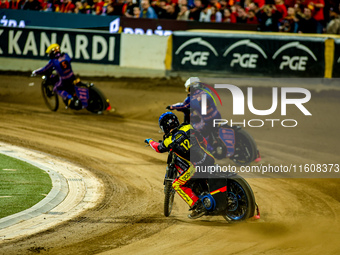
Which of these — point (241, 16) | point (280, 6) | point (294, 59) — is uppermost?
point (280, 6)

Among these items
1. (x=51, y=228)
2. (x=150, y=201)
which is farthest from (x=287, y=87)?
(x=51, y=228)

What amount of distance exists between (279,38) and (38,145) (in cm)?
954

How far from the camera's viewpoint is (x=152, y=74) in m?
19.7

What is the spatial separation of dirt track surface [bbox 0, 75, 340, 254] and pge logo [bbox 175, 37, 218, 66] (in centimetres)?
94

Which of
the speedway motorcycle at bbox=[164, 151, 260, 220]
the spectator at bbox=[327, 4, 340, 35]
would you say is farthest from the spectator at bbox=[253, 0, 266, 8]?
the speedway motorcycle at bbox=[164, 151, 260, 220]

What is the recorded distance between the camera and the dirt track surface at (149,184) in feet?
23.6

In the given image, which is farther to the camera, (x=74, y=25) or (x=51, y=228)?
(x=74, y=25)

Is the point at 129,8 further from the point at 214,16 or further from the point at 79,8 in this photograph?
the point at 214,16

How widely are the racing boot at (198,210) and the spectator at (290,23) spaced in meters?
13.6

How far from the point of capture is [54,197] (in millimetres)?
9039

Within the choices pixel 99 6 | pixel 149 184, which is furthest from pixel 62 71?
pixel 99 6

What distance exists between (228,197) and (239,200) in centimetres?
19

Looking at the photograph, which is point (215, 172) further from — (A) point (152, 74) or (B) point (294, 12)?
(B) point (294, 12)

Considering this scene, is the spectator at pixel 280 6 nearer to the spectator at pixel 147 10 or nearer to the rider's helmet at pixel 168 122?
the spectator at pixel 147 10
